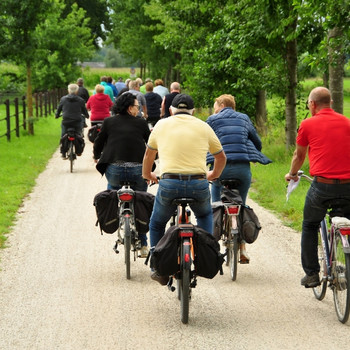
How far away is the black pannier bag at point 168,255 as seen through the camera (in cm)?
685

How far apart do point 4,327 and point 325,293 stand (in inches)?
112

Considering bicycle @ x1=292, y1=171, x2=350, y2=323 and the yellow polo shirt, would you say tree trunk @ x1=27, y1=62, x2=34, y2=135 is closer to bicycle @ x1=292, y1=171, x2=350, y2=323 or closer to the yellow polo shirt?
the yellow polo shirt

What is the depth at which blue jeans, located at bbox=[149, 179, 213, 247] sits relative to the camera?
7.02 meters

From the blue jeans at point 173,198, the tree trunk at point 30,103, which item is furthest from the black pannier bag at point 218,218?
the tree trunk at point 30,103

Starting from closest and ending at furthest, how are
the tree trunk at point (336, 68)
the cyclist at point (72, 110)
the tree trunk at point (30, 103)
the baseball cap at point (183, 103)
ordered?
the baseball cap at point (183, 103) < the tree trunk at point (336, 68) < the cyclist at point (72, 110) < the tree trunk at point (30, 103)

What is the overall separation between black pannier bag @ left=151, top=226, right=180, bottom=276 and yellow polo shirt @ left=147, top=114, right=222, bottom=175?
54 cm

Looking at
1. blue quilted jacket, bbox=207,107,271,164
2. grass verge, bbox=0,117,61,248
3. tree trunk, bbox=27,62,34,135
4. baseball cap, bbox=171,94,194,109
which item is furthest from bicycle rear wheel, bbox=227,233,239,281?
tree trunk, bbox=27,62,34,135

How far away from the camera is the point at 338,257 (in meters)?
7.02

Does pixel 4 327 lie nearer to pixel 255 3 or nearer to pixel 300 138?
pixel 300 138

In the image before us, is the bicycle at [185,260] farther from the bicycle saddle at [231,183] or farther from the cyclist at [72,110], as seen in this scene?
the cyclist at [72,110]

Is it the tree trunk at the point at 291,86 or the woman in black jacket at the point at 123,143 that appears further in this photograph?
the tree trunk at the point at 291,86

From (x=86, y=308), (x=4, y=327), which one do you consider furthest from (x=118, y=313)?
(x=4, y=327)

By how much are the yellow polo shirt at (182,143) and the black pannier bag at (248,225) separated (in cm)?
189

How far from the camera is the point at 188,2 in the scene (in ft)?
84.9
